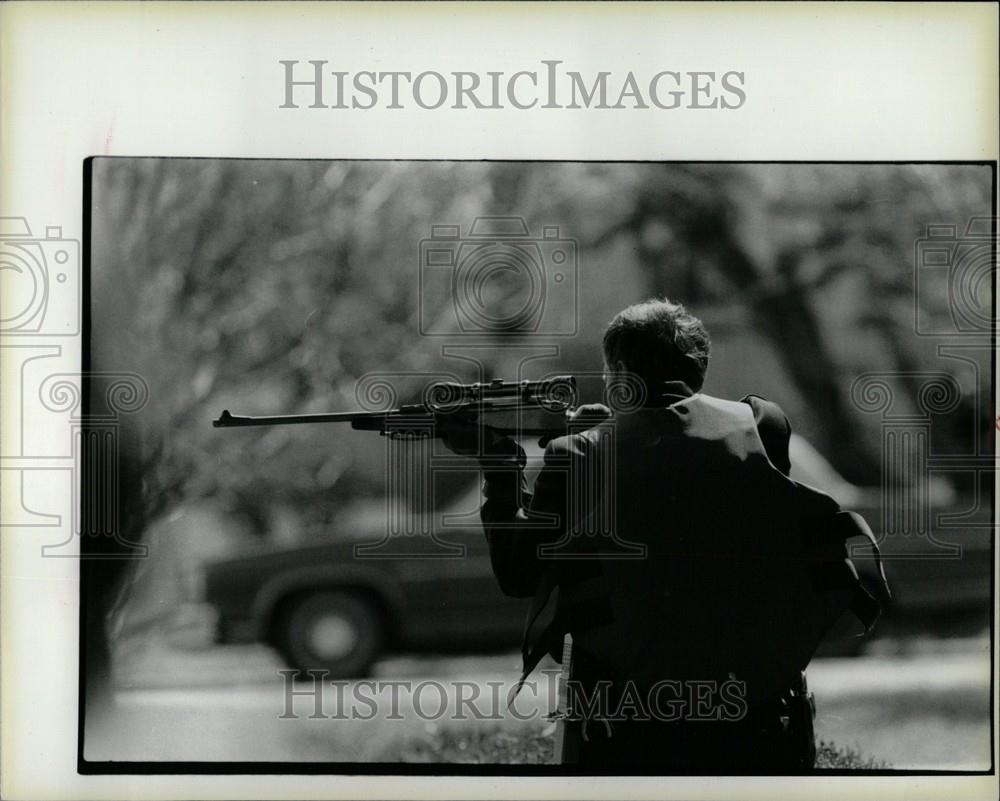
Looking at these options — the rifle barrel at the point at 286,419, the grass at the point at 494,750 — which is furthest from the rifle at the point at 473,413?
the grass at the point at 494,750

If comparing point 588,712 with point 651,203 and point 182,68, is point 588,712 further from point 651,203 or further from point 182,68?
point 182,68

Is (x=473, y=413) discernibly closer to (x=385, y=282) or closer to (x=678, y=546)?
(x=385, y=282)

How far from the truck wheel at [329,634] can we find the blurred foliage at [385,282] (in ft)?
0.79

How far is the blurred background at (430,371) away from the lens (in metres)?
2.82

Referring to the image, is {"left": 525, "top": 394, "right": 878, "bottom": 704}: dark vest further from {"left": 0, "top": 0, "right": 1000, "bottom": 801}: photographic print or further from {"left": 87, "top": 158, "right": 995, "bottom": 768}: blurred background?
{"left": 87, "top": 158, "right": 995, "bottom": 768}: blurred background

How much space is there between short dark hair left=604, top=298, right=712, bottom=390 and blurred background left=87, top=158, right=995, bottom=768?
4 centimetres

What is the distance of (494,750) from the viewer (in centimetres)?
284

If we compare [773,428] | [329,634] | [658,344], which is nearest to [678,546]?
[773,428]

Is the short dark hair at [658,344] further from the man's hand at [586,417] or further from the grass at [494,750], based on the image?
the grass at [494,750]

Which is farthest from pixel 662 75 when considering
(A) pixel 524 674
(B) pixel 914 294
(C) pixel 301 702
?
(C) pixel 301 702

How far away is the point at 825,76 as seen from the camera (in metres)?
2.86

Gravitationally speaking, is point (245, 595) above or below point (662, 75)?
below

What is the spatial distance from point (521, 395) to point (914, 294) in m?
1.17

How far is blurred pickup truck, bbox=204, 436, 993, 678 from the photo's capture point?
2807 mm
